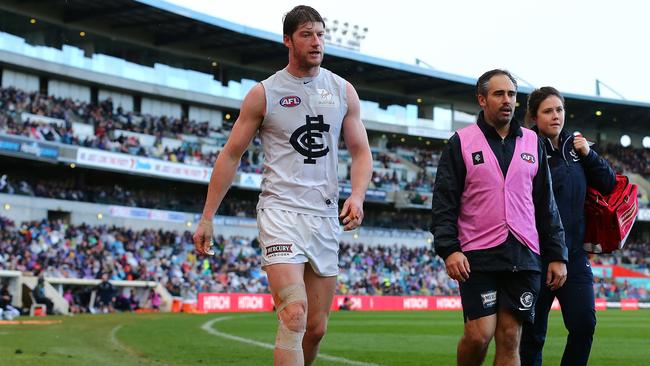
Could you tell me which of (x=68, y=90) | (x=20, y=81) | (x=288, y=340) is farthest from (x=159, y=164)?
(x=288, y=340)

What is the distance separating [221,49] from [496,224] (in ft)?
169

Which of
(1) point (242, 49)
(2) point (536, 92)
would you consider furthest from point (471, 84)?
(2) point (536, 92)

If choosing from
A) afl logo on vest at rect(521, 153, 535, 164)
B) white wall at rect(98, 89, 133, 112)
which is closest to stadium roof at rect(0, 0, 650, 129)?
white wall at rect(98, 89, 133, 112)

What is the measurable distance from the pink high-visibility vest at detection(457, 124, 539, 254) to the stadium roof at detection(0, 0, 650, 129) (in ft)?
140

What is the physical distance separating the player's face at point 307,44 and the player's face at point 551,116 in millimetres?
1975

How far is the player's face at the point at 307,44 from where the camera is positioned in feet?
19.5

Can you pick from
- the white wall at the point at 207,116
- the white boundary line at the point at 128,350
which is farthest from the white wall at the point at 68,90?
the white boundary line at the point at 128,350

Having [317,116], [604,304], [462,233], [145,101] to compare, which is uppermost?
[145,101]

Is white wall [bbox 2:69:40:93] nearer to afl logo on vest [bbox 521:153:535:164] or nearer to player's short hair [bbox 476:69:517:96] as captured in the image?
player's short hair [bbox 476:69:517:96]

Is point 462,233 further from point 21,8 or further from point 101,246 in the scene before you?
point 21,8

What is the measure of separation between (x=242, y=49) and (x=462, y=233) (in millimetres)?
51130

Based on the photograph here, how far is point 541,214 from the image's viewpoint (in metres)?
6.13

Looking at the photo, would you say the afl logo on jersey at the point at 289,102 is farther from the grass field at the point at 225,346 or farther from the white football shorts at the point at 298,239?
the grass field at the point at 225,346

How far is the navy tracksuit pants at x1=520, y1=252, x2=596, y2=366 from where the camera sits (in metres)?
6.60
